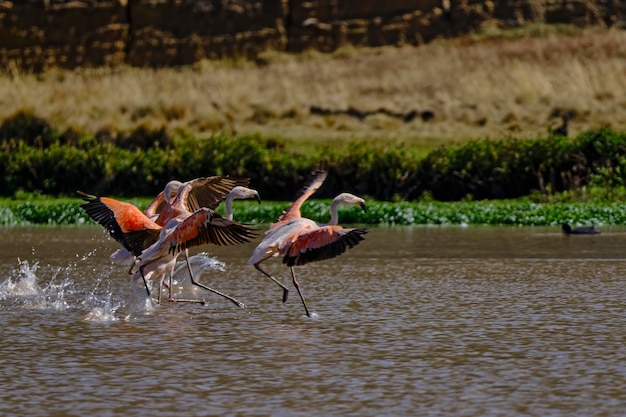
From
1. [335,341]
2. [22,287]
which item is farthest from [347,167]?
[335,341]

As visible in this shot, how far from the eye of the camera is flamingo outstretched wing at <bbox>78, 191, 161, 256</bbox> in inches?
491

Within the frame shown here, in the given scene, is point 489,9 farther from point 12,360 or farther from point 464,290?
point 12,360

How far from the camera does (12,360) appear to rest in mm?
9641

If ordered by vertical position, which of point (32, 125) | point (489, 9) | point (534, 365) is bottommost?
point (534, 365)

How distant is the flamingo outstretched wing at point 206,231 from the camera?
11469mm

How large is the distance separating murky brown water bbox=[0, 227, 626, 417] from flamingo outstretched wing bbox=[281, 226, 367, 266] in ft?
1.69

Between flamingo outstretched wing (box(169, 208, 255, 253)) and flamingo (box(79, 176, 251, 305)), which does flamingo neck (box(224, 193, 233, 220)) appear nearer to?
flamingo (box(79, 176, 251, 305))

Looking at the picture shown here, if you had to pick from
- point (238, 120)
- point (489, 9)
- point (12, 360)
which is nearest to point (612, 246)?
point (12, 360)

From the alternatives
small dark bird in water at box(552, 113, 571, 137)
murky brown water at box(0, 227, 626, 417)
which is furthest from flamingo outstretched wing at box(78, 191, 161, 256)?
small dark bird in water at box(552, 113, 571, 137)

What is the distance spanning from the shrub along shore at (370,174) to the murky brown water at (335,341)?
5757 mm

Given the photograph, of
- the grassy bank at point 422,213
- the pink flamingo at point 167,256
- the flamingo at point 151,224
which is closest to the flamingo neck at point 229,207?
the pink flamingo at point 167,256

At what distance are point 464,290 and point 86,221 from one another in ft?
34.8

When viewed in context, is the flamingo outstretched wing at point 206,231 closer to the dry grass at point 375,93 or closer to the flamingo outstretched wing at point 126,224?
the flamingo outstretched wing at point 126,224

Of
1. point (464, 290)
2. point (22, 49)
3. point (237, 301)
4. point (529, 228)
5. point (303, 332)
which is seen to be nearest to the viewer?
point (303, 332)
